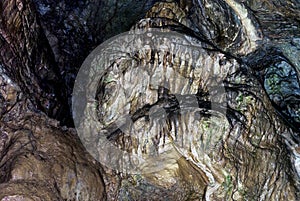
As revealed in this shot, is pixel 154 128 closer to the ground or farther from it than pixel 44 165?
farther from it

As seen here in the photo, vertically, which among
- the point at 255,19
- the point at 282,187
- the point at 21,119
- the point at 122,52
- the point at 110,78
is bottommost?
the point at 282,187

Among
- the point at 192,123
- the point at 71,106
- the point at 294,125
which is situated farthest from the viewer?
the point at 71,106

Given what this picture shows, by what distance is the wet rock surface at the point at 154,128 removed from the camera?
2.37m

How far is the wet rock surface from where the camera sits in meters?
2.37

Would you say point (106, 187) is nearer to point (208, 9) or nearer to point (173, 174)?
point (173, 174)

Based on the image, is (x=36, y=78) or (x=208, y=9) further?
(x=208, y=9)

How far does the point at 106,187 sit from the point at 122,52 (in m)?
0.87

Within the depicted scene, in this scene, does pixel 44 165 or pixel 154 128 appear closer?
pixel 44 165

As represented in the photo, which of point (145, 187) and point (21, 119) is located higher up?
point (21, 119)

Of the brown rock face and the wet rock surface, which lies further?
the wet rock surface

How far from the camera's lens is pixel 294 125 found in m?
3.06

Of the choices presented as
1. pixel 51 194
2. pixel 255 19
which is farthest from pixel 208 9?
pixel 51 194

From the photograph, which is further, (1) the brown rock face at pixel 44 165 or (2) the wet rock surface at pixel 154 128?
(2) the wet rock surface at pixel 154 128

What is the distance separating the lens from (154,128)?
2521mm
